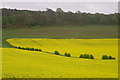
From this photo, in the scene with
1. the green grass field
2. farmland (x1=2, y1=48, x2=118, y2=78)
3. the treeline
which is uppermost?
the treeline

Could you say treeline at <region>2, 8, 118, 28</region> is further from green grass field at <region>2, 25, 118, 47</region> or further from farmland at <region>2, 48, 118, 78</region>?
farmland at <region>2, 48, 118, 78</region>

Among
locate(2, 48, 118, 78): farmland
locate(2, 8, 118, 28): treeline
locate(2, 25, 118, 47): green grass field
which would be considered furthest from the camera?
locate(2, 8, 118, 28): treeline

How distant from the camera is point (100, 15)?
45.5 metres

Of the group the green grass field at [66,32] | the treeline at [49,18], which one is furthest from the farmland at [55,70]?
the treeline at [49,18]

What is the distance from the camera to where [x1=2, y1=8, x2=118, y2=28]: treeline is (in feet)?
130

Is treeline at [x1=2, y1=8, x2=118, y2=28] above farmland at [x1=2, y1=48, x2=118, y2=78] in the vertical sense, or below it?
above

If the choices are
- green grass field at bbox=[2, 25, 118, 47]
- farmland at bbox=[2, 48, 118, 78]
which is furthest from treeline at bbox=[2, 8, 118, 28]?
farmland at bbox=[2, 48, 118, 78]

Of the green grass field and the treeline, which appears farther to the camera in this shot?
the treeline

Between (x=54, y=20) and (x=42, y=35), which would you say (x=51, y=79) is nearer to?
(x=42, y=35)

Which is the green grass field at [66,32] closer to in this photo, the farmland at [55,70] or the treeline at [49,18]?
the treeline at [49,18]

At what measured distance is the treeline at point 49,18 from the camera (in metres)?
39.7

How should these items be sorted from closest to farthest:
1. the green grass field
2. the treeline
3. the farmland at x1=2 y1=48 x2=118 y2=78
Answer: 1. the farmland at x1=2 y1=48 x2=118 y2=78
2. the green grass field
3. the treeline

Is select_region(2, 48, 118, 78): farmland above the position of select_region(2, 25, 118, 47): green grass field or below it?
below

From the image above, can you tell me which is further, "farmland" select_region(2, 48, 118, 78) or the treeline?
A: the treeline
